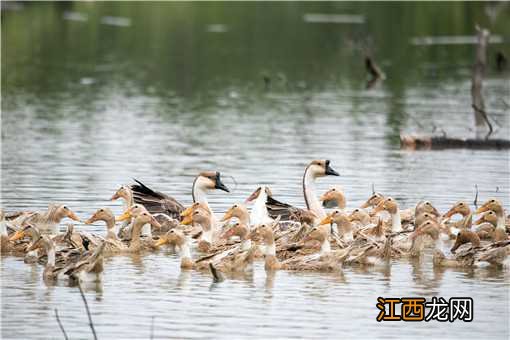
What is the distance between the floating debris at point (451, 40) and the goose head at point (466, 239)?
3962cm

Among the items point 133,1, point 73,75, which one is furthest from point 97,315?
point 133,1

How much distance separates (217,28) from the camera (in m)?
66.2

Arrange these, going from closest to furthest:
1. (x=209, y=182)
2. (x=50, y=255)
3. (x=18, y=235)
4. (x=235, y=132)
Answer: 1. (x=50, y=255)
2. (x=18, y=235)
3. (x=209, y=182)
4. (x=235, y=132)

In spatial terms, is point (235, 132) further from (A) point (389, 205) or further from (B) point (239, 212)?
(B) point (239, 212)

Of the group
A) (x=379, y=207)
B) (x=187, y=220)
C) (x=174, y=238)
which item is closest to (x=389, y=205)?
(x=379, y=207)

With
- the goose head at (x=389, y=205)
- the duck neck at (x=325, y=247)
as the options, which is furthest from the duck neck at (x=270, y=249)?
the goose head at (x=389, y=205)

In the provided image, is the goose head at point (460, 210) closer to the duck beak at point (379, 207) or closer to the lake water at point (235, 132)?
the duck beak at point (379, 207)

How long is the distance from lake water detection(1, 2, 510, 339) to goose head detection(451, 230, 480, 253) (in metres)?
0.71

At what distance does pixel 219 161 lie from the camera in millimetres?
27297

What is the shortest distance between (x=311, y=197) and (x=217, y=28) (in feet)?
155

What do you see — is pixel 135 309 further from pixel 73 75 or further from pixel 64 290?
pixel 73 75

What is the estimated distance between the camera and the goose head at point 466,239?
56.5ft

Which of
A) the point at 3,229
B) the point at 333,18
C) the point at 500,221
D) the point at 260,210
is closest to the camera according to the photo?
the point at 3,229

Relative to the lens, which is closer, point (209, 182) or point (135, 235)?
point (135, 235)
